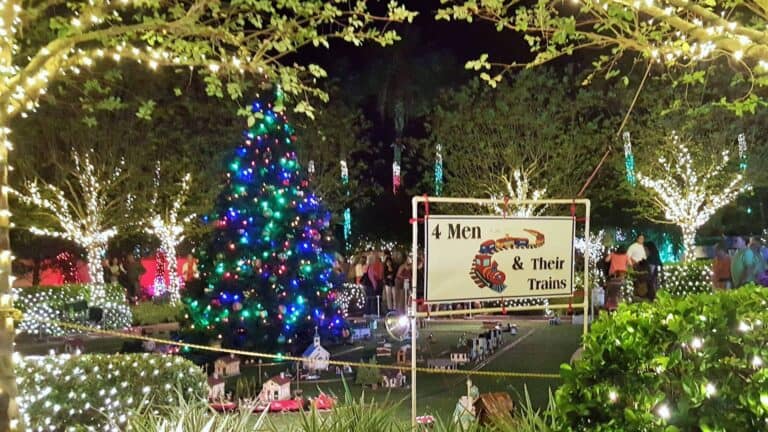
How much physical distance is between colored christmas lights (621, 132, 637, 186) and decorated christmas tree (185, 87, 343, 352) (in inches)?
596

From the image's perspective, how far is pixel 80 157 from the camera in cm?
1880

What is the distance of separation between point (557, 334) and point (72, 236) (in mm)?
13610

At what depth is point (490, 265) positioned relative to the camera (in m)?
6.06

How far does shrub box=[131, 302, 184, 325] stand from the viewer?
18.6 meters

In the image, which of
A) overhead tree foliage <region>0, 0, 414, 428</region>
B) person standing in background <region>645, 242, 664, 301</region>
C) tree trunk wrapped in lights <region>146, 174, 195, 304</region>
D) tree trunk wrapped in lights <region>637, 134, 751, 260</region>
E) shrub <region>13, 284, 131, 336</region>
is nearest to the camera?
overhead tree foliage <region>0, 0, 414, 428</region>

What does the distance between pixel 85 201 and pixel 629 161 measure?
1749 cm

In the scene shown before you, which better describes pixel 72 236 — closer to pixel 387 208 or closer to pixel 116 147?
pixel 116 147

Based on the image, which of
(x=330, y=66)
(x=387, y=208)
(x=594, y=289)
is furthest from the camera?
(x=387, y=208)

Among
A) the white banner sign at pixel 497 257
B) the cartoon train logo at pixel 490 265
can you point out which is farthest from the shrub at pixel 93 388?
the cartoon train logo at pixel 490 265

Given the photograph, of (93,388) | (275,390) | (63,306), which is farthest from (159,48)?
(63,306)

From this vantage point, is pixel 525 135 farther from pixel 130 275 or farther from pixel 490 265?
pixel 490 265

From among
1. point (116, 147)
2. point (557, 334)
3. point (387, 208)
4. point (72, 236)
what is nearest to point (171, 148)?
point (116, 147)

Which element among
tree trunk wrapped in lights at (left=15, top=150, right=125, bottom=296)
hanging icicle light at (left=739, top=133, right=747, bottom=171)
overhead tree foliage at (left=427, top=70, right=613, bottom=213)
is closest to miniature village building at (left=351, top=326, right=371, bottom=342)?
tree trunk wrapped in lights at (left=15, top=150, right=125, bottom=296)

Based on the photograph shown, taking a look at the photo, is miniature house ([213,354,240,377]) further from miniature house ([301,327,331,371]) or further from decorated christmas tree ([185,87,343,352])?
miniature house ([301,327,331,371])
